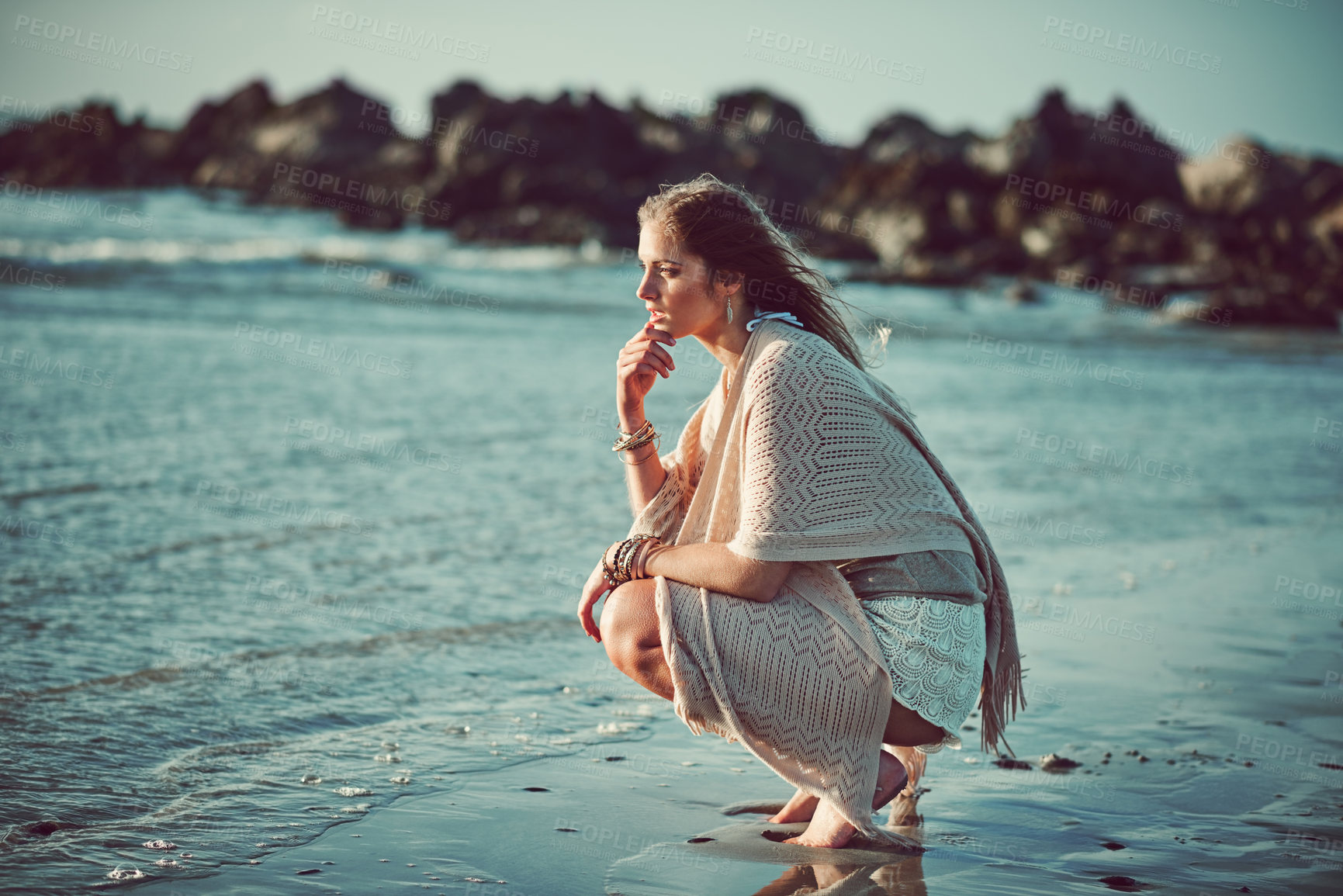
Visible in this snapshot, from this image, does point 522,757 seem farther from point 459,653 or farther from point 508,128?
point 508,128

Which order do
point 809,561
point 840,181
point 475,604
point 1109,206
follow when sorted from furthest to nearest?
point 840,181
point 1109,206
point 475,604
point 809,561

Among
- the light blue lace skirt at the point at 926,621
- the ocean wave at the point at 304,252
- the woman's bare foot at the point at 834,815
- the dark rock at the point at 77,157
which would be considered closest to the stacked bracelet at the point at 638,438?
the light blue lace skirt at the point at 926,621

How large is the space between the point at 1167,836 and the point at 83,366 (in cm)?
855

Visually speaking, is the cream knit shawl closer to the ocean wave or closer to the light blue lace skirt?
the light blue lace skirt

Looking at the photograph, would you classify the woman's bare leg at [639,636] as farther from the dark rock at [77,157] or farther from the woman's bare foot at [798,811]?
the dark rock at [77,157]

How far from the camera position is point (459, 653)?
4.19 meters

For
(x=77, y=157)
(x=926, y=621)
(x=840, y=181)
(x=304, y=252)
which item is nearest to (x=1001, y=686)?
(x=926, y=621)

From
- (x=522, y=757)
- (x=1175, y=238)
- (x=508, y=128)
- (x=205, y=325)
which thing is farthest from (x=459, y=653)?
(x=508, y=128)

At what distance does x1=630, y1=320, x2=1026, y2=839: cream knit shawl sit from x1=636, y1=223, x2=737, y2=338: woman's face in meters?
0.18

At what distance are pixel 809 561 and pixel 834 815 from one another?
598mm

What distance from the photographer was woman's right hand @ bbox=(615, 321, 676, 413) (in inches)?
120

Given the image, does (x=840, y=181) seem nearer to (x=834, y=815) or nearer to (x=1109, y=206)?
(x=1109, y=206)

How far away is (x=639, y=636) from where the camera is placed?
2855 millimetres

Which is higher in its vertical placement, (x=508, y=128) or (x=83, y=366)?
(x=508, y=128)
